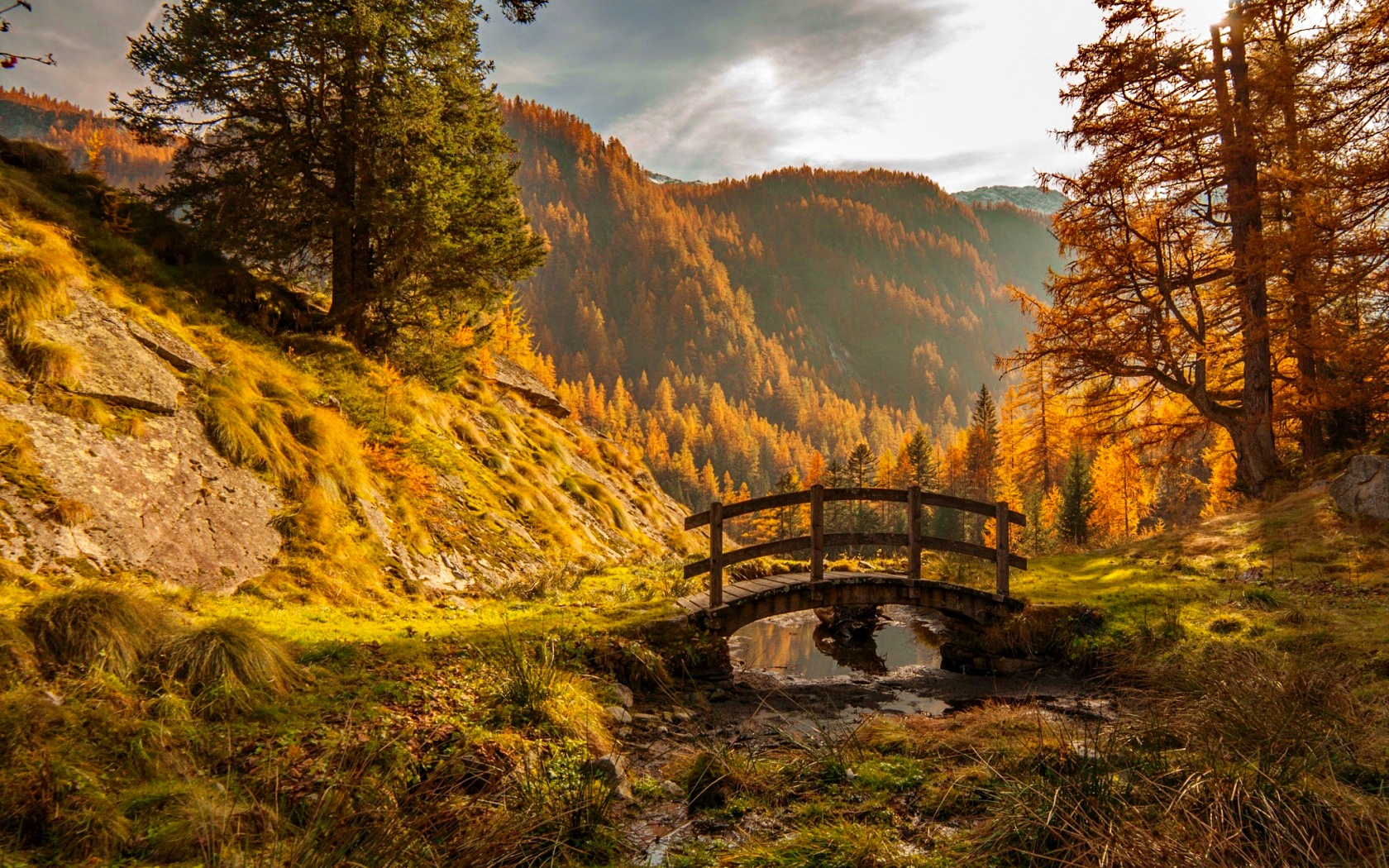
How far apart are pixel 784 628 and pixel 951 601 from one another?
5.33 m

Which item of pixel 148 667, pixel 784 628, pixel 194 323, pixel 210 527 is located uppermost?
pixel 194 323

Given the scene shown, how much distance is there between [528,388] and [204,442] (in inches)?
602

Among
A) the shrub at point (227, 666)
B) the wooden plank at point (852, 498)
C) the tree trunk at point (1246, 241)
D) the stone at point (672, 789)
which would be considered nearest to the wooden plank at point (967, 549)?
the wooden plank at point (852, 498)

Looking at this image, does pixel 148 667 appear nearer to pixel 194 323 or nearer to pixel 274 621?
pixel 274 621

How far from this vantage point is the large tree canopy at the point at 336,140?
12234 mm

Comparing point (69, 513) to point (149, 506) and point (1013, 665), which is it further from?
point (1013, 665)

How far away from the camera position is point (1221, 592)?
35.7ft

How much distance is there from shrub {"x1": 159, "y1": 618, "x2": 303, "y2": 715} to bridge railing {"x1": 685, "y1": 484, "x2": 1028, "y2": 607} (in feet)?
18.2

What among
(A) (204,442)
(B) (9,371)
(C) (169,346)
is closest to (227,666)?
(A) (204,442)

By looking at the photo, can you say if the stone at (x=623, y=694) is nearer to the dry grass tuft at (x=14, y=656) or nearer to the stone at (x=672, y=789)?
the stone at (x=672, y=789)

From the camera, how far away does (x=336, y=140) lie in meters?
13.1

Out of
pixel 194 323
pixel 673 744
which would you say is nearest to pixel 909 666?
pixel 673 744

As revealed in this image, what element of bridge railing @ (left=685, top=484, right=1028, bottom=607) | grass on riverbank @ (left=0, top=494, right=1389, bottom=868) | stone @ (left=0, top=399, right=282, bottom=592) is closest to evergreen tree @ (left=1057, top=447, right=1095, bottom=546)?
bridge railing @ (left=685, top=484, right=1028, bottom=607)

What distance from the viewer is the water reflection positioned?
12.1 m
